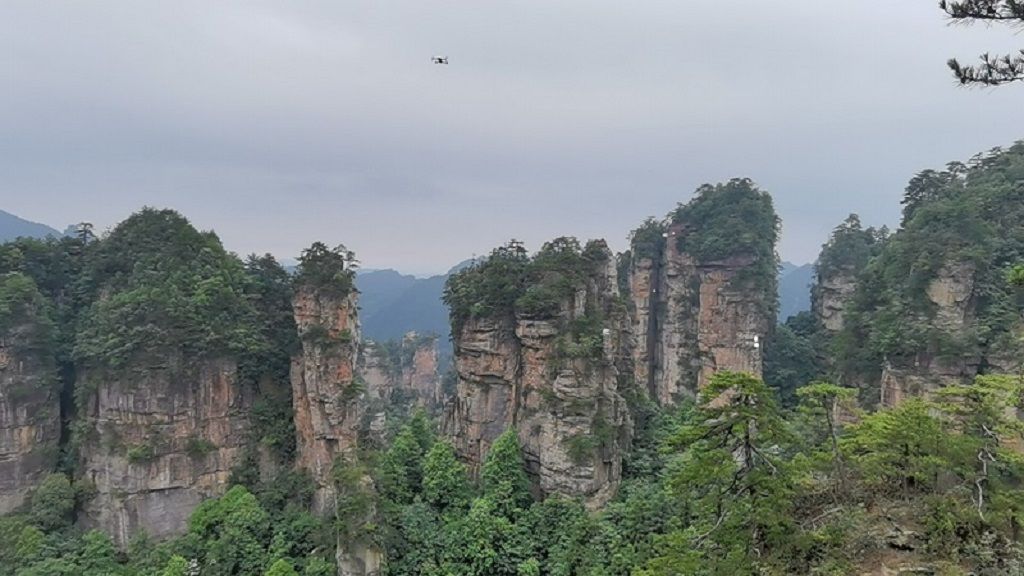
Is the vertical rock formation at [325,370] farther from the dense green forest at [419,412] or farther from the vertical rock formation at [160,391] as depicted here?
the vertical rock formation at [160,391]

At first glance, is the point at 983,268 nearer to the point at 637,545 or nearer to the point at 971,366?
the point at 971,366

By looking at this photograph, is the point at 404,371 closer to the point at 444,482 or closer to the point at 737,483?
the point at 444,482

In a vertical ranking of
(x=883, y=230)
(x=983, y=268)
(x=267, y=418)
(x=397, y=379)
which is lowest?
(x=397, y=379)

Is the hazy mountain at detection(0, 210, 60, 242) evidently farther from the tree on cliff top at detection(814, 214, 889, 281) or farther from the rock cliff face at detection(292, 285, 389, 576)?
the tree on cliff top at detection(814, 214, 889, 281)

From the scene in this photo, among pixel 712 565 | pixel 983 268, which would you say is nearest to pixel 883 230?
pixel 983 268

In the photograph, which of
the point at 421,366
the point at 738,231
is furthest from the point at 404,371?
the point at 738,231
